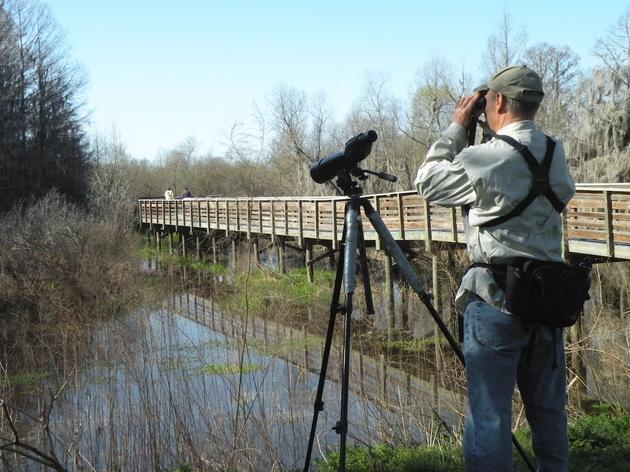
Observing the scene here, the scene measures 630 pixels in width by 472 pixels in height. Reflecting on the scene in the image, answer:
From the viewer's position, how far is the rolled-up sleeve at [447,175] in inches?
102

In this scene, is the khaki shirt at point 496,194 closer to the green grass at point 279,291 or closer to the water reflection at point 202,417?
the water reflection at point 202,417

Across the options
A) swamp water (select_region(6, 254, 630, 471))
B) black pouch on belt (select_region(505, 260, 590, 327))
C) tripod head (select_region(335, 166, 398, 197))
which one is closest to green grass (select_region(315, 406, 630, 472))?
swamp water (select_region(6, 254, 630, 471))

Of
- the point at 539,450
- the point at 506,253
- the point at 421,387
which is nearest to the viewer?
the point at 506,253

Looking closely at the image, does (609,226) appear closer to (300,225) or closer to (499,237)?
(499,237)

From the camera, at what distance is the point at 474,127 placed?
2.83 m

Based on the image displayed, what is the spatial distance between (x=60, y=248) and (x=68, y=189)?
14000 mm

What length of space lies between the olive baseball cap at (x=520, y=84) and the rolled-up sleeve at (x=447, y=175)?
210 millimetres

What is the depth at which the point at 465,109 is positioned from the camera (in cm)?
273

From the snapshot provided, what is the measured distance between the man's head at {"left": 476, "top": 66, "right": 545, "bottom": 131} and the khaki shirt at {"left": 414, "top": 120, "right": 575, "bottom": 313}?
5 centimetres

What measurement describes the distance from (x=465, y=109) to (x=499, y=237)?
502mm

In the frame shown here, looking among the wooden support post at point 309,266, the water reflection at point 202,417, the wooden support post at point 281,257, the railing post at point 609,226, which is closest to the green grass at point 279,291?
the wooden support post at point 309,266

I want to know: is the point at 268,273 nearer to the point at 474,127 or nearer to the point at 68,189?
the point at 68,189

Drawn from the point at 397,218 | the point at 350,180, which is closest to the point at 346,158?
the point at 350,180

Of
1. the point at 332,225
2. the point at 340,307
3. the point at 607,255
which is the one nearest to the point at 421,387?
the point at 607,255
